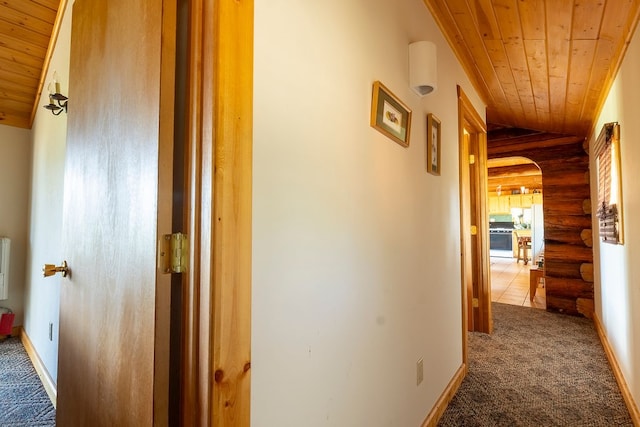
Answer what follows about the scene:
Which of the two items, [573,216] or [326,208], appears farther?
[573,216]

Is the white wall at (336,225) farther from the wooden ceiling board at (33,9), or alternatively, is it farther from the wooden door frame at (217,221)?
the wooden ceiling board at (33,9)

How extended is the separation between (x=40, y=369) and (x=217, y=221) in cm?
256

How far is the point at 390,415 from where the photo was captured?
126 cm

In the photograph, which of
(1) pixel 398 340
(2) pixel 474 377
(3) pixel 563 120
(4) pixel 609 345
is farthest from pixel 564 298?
(1) pixel 398 340

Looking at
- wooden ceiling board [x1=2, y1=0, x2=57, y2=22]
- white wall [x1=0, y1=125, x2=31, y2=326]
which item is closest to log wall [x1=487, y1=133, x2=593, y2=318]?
wooden ceiling board [x1=2, y1=0, x2=57, y2=22]

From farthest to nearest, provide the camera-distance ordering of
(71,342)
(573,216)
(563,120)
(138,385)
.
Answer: (573,216) < (563,120) < (71,342) < (138,385)

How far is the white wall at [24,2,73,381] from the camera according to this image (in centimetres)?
188

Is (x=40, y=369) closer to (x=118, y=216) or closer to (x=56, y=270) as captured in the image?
(x=56, y=270)

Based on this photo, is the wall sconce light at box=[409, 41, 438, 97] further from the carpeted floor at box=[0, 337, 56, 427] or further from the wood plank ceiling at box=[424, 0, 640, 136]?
the carpeted floor at box=[0, 337, 56, 427]

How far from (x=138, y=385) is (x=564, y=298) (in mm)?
4474

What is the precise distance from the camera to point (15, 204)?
3.00m

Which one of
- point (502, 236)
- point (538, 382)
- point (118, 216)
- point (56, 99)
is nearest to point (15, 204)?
point (56, 99)

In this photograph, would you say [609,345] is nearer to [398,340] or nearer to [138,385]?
[398,340]

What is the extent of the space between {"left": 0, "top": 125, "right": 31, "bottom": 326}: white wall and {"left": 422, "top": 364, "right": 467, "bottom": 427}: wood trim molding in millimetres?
3600
